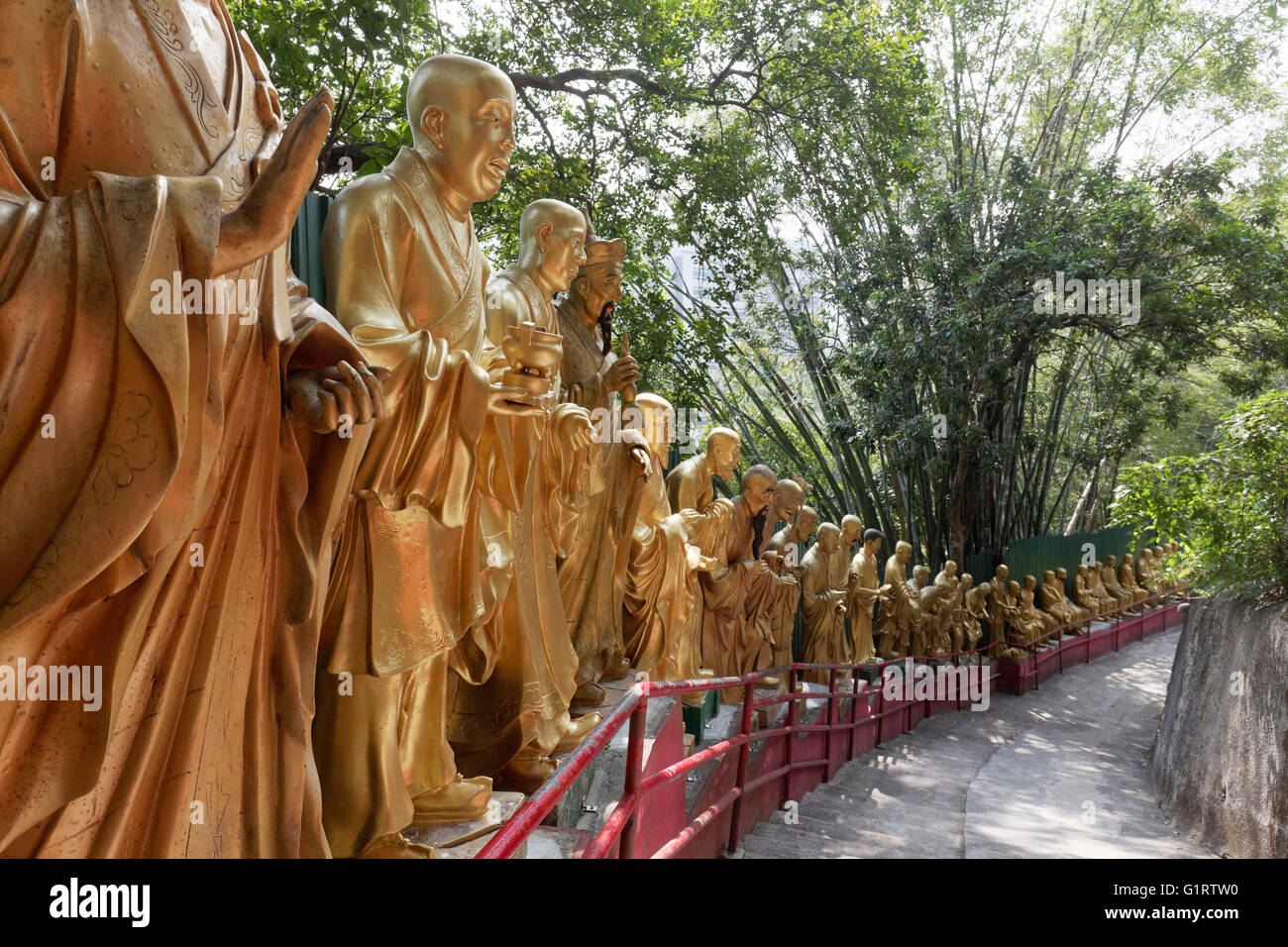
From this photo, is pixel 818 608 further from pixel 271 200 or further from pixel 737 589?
pixel 271 200

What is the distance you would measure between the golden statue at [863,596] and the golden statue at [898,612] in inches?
25.4

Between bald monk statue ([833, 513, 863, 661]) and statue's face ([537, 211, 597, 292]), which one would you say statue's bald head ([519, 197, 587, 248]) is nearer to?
statue's face ([537, 211, 597, 292])

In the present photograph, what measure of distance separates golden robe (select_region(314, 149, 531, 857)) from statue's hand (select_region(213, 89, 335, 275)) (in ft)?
2.15

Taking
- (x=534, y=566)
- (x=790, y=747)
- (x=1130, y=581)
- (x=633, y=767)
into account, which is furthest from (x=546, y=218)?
(x=1130, y=581)

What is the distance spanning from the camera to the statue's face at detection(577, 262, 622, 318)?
4.37 metres

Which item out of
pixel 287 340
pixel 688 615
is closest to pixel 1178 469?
pixel 688 615

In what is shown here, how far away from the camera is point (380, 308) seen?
2.45 m

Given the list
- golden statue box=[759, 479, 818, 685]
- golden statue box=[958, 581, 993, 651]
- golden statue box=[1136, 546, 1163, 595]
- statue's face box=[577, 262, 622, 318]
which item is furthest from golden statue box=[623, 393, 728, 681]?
golden statue box=[1136, 546, 1163, 595]

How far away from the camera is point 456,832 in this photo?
2471 millimetres

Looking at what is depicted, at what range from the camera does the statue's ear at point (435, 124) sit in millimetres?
2783

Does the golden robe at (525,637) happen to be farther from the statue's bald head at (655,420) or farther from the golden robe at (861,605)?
the golden robe at (861,605)

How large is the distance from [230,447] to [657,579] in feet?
12.1

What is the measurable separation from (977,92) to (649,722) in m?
12.7

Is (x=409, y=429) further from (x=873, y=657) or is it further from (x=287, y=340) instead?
(x=873, y=657)
